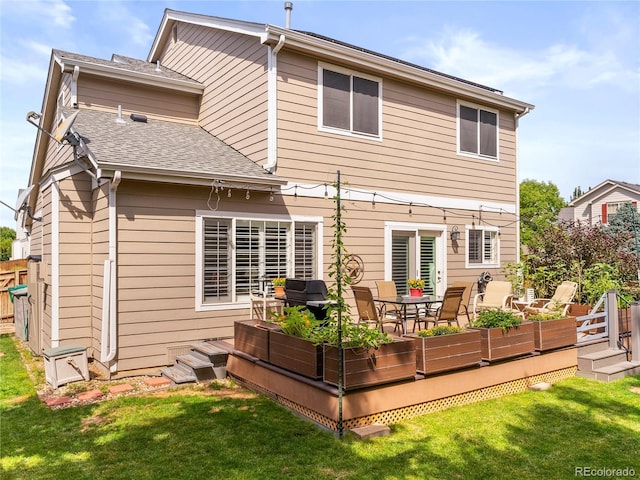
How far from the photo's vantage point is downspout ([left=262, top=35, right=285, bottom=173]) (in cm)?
805

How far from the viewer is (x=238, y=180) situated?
7363 mm

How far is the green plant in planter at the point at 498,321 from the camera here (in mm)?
5988

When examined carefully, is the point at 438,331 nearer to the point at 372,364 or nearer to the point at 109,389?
the point at 372,364

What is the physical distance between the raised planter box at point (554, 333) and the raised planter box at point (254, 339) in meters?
3.58

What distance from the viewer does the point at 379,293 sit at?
28.9ft

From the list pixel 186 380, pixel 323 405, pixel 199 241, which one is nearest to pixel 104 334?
pixel 186 380

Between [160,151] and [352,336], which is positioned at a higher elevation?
[160,151]

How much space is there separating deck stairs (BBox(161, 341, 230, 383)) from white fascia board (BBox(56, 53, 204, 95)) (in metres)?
5.92

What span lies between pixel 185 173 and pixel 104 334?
2543mm

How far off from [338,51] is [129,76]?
4.39 metres

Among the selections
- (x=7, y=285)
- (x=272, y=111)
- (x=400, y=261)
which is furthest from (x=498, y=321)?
(x=7, y=285)

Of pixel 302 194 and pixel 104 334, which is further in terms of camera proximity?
pixel 302 194

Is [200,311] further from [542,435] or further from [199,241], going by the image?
[542,435]

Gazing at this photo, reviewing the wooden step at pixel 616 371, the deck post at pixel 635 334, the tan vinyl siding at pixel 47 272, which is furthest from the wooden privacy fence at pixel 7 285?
the deck post at pixel 635 334
